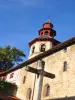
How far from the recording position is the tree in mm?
43003

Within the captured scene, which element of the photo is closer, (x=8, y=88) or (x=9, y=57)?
(x=8, y=88)

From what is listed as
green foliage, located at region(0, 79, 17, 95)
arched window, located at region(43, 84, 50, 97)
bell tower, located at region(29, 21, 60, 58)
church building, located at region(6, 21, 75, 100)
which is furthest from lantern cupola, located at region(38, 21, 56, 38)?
arched window, located at region(43, 84, 50, 97)

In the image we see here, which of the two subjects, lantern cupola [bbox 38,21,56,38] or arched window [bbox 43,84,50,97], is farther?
lantern cupola [bbox 38,21,56,38]

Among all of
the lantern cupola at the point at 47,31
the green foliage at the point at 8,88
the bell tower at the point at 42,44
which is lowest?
the green foliage at the point at 8,88

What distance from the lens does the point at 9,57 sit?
43188mm

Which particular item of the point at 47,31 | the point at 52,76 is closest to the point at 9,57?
the point at 47,31

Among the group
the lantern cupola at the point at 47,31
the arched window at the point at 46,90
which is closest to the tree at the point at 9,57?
the lantern cupola at the point at 47,31

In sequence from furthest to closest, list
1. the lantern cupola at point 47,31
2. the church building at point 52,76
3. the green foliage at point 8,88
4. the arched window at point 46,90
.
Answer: the lantern cupola at point 47,31 → the green foliage at point 8,88 → the arched window at point 46,90 → the church building at point 52,76

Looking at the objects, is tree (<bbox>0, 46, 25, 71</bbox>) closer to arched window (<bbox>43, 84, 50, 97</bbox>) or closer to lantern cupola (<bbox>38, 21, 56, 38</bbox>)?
lantern cupola (<bbox>38, 21, 56, 38</bbox>)

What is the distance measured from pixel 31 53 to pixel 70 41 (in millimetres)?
12466

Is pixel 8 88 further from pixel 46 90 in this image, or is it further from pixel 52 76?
pixel 52 76

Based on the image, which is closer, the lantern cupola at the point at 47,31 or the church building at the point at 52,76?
the church building at the point at 52,76

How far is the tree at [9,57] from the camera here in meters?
43.0

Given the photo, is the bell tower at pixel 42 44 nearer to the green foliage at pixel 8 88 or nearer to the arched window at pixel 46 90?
the green foliage at pixel 8 88
